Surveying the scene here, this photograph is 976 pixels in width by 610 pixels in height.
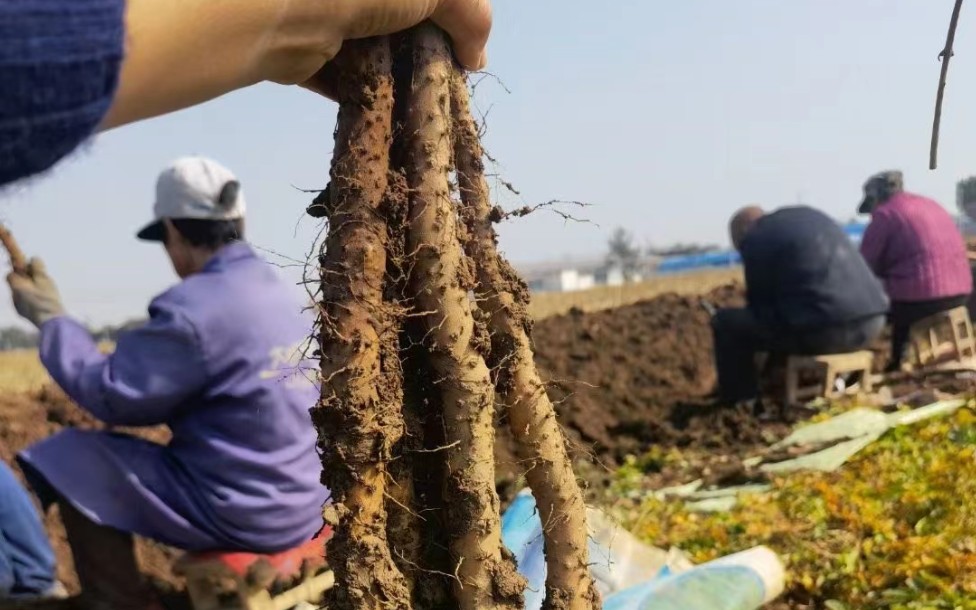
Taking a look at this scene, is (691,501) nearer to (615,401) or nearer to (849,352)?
(849,352)

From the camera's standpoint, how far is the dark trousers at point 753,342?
7.48 metres

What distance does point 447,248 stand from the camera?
200 centimetres

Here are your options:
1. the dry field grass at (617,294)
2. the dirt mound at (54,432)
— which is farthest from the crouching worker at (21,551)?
the dry field grass at (617,294)

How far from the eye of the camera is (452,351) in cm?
197

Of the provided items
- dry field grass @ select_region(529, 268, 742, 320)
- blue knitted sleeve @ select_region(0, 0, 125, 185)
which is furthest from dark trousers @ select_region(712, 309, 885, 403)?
dry field grass @ select_region(529, 268, 742, 320)

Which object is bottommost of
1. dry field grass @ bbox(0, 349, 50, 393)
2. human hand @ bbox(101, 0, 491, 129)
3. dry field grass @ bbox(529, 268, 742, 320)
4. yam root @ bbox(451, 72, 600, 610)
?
dry field grass @ bbox(0, 349, 50, 393)

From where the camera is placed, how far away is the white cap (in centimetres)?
337

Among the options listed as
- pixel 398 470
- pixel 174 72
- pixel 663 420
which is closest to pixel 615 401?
pixel 663 420

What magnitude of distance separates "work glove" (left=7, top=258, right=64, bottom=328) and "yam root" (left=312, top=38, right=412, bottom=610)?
5.74 ft

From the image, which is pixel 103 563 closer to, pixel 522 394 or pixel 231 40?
pixel 522 394

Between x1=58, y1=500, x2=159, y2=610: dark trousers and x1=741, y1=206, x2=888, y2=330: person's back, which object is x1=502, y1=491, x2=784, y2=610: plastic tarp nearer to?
x1=58, y1=500, x2=159, y2=610: dark trousers

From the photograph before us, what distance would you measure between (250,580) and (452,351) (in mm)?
1483

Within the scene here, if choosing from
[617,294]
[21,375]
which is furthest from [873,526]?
[617,294]

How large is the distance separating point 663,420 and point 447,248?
6.37 metres
